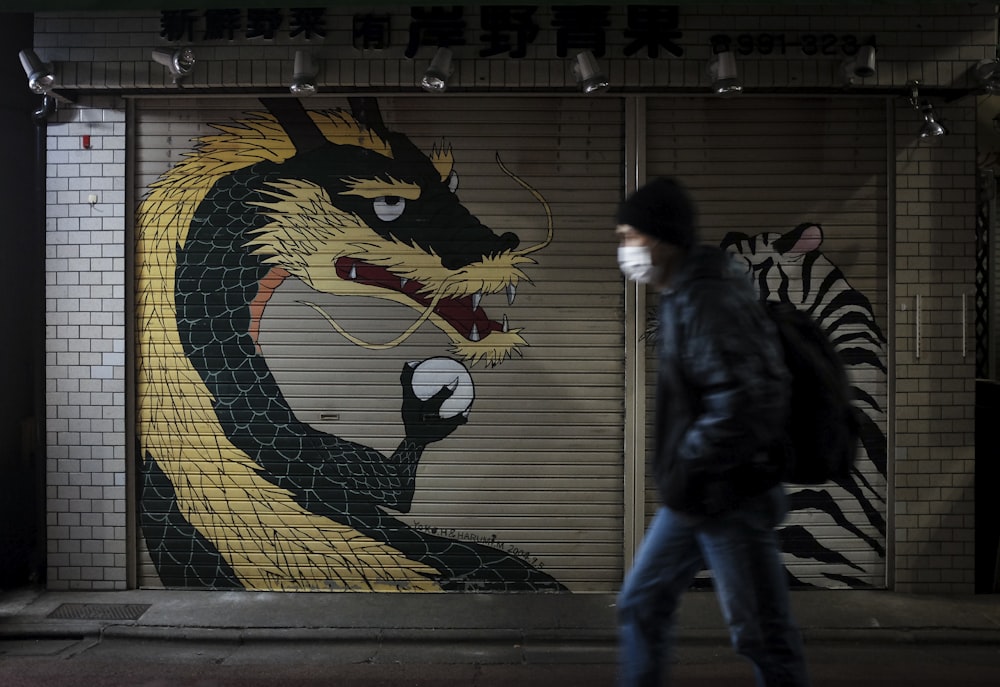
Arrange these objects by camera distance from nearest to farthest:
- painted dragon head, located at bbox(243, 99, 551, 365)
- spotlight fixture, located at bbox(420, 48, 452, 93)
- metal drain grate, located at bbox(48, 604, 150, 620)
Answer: metal drain grate, located at bbox(48, 604, 150, 620) → spotlight fixture, located at bbox(420, 48, 452, 93) → painted dragon head, located at bbox(243, 99, 551, 365)

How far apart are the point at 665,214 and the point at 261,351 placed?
13.9 ft

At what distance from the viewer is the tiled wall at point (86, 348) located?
6.69 m

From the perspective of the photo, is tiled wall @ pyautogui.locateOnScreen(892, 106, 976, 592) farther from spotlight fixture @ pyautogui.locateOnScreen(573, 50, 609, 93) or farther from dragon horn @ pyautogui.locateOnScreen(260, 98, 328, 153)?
dragon horn @ pyautogui.locateOnScreen(260, 98, 328, 153)

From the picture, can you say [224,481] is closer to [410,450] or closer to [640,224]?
[410,450]

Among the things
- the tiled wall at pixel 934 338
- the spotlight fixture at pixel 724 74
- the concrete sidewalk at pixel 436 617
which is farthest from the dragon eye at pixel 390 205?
the tiled wall at pixel 934 338

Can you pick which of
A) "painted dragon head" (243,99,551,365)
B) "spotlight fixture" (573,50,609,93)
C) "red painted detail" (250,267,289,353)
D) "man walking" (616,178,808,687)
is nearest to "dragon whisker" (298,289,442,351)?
"painted dragon head" (243,99,551,365)

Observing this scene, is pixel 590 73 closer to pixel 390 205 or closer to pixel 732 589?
pixel 390 205

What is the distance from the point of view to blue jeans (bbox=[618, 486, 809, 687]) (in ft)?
10.4

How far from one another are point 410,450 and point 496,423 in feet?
2.23

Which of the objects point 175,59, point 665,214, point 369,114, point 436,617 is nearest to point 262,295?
point 369,114

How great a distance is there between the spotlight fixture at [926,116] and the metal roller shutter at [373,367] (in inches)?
85.2

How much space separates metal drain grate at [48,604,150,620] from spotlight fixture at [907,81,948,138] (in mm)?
6537

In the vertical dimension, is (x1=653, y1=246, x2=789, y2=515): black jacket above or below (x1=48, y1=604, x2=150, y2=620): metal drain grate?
above

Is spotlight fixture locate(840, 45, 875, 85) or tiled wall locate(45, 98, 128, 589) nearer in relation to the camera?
spotlight fixture locate(840, 45, 875, 85)
